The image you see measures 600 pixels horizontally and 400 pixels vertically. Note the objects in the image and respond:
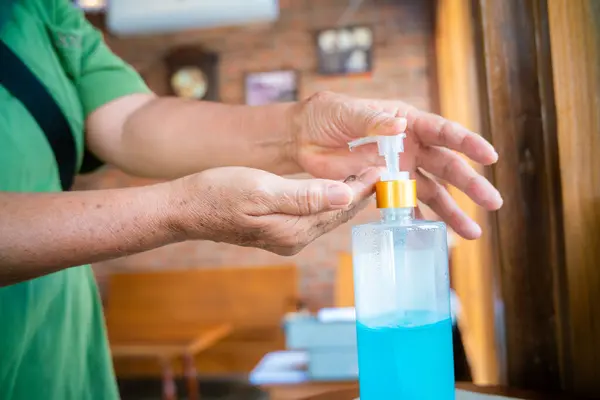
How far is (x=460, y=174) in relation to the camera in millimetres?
765

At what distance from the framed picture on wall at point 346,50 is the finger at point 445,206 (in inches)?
138

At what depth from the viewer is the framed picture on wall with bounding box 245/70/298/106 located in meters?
4.29

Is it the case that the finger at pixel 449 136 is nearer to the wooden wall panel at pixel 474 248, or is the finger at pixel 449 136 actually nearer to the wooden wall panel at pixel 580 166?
the wooden wall panel at pixel 580 166

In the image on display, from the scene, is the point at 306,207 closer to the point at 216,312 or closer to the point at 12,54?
the point at 12,54

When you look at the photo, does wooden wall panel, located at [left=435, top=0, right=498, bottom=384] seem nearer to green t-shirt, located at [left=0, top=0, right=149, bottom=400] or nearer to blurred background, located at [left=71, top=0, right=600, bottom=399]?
blurred background, located at [left=71, top=0, right=600, bottom=399]

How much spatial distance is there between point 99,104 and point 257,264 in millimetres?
3440

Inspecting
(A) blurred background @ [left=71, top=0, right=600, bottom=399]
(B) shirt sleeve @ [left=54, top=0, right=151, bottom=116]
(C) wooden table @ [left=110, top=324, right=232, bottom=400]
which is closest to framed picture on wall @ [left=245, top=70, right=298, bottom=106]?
(A) blurred background @ [left=71, top=0, right=600, bottom=399]

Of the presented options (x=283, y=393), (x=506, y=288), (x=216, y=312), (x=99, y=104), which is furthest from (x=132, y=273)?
(x=506, y=288)

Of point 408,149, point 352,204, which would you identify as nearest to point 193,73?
point 408,149

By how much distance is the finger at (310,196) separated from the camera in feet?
1.93

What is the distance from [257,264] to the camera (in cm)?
430

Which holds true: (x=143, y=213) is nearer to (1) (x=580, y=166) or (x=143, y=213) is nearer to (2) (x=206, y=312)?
(1) (x=580, y=166)

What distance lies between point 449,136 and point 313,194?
24cm

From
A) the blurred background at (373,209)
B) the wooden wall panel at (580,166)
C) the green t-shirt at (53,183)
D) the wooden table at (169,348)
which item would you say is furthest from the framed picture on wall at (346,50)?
the wooden wall panel at (580,166)
